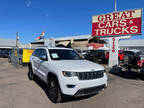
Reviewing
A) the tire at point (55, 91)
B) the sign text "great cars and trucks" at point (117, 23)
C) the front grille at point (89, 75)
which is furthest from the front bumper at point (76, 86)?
the sign text "great cars and trucks" at point (117, 23)

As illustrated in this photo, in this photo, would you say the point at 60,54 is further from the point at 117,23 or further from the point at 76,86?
the point at 117,23

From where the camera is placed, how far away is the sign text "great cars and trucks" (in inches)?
361

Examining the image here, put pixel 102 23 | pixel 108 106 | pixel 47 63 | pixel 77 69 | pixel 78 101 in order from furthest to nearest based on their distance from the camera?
pixel 102 23 < pixel 47 63 < pixel 78 101 < pixel 108 106 < pixel 77 69

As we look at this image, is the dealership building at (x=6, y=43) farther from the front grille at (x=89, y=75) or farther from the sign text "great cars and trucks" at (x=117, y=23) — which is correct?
the front grille at (x=89, y=75)

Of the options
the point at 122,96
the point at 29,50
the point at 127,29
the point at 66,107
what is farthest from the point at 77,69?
the point at 29,50

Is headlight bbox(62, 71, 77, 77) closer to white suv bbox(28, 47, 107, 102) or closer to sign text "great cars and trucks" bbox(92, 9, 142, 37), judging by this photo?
white suv bbox(28, 47, 107, 102)

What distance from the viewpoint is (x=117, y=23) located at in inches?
392

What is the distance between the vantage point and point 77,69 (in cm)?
328

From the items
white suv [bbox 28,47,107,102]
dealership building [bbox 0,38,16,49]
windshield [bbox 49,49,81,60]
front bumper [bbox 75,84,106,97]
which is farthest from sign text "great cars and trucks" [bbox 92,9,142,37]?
dealership building [bbox 0,38,16,49]

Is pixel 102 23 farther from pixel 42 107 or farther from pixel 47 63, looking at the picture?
pixel 42 107

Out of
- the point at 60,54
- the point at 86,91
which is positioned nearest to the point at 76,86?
the point at 86,91

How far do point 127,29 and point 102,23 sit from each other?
7.61 feet

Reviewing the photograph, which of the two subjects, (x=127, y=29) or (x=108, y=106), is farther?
(x=127, y=29)

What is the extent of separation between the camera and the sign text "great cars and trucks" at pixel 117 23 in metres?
9.17
